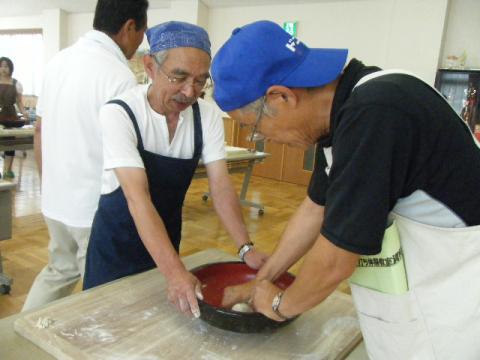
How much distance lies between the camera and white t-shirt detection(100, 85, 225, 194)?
111 centimetres

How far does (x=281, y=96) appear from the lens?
0.72 meters

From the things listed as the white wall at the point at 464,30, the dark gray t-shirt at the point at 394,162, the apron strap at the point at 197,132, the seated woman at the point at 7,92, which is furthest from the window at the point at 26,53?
the dark gray t-shirt at the point at 394,162

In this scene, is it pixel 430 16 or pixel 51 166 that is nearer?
pixel 51 166

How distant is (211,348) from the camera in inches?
33.1

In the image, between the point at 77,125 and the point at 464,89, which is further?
the point at 464,89

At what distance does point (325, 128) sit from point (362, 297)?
0.31 meters

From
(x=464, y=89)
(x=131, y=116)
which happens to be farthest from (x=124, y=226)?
(x=464, y=89)

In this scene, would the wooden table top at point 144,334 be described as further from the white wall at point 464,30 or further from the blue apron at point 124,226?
the white wall at point 464,30

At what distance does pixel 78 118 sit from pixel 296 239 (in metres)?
0.86

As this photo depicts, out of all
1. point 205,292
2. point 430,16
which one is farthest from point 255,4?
point 205,292

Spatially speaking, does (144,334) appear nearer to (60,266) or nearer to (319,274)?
(319,274)

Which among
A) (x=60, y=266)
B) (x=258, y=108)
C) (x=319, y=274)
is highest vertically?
(x=258, y=108)

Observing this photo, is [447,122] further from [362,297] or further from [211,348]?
[211,348]

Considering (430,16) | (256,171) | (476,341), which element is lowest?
(256,171)
